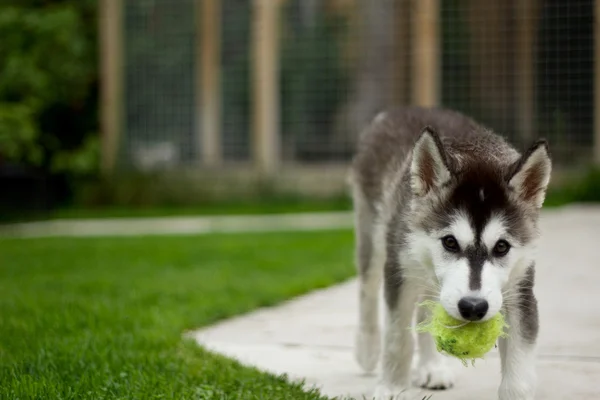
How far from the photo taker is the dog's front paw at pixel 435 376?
405 cm

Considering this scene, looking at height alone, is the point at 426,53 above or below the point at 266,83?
above

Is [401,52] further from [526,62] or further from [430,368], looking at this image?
[430,368]

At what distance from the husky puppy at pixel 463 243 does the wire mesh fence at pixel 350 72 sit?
11.1 m

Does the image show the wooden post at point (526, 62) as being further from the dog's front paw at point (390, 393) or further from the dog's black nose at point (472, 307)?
the dog's black nose at point (472, 307)

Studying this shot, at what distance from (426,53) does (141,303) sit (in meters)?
9.99

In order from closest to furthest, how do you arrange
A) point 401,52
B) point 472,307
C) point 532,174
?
point 472,307 < point 532,174 < point 401,52

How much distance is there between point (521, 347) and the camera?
346 centimetres

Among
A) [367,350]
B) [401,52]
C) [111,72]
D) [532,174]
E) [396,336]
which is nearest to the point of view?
[532,174]

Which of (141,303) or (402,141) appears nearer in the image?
(402,141)

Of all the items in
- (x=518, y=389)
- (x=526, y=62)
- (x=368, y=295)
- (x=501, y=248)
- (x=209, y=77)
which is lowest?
(x=518, y=389)

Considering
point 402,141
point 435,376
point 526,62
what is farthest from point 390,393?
point 526,62

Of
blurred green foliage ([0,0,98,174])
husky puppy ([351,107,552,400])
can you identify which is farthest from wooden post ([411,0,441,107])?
husky puppy ([351,107,552,400])

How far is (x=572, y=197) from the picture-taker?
13.7m

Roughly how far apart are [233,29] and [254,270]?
31.2ft
